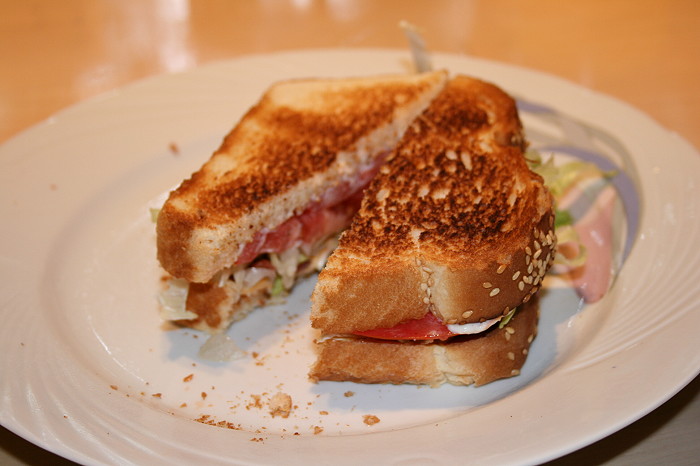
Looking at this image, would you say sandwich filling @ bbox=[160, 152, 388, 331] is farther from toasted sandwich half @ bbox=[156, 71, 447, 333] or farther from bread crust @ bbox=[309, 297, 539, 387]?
bread crust @ bbox=[309, 297, 539, 387]

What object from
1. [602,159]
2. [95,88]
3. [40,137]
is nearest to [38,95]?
[95,88]

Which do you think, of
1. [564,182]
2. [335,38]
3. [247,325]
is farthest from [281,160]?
[335,38]

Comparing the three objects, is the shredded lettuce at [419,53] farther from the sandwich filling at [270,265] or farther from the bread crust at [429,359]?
the bread crust at [429,359]

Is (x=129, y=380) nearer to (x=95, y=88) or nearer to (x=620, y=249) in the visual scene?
(x=620, y=249)

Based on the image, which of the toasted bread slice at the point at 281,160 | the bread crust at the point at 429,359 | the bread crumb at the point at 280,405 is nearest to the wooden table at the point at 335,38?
the toasted bread slice at the point at 281,160

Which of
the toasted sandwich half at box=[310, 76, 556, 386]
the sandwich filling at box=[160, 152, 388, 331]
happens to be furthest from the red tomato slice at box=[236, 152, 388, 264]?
the toasted sandwich half at box=[310, 76, 556, 386]

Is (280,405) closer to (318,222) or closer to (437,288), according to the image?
(437,288)
